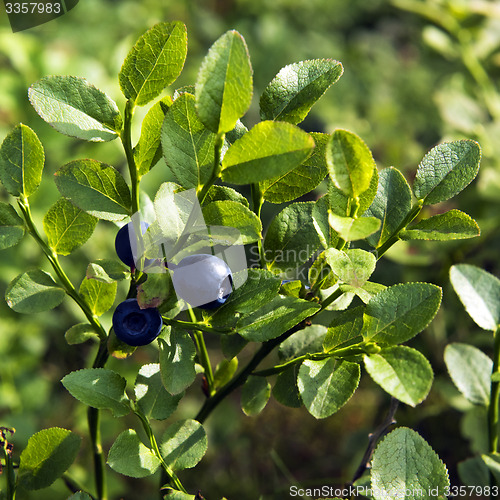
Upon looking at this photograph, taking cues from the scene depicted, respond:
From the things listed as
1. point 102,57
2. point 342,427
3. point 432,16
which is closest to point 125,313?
point 342,427

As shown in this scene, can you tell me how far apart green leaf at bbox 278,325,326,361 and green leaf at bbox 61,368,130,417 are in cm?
19

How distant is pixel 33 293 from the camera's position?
543mm

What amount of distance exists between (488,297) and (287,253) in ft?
1.03

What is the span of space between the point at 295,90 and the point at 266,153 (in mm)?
109

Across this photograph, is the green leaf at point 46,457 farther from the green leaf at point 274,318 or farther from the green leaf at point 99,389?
the green leaf at point 274,318

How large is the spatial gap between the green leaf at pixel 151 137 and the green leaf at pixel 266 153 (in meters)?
0.10

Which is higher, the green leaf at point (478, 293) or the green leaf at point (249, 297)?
the green leaf at point (249, 297)

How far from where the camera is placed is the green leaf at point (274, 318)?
467 millimetres

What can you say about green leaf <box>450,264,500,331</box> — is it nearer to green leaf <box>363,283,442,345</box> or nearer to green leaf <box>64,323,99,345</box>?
green leaf <box>363,283,442,345</box>

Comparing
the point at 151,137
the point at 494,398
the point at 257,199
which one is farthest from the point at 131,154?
the point at 494,398

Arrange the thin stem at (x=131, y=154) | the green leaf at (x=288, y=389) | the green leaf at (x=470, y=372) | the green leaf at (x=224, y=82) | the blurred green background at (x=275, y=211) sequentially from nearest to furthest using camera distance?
the green leaf at (x=224, y=82) → the thin stem at (x=131, y=154) → the green leaf at (x=288, y=389) → the green leaf at (x=470, y=372) → the blurred green background at (x=275, y=211)

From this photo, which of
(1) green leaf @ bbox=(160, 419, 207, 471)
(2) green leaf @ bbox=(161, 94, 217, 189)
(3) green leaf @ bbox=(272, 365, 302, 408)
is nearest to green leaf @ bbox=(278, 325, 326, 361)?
(3) green leaf @ bbox=(272, 365, 302, 408)

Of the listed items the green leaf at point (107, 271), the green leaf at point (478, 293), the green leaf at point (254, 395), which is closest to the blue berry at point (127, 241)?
the green leaf at point (107, 271)

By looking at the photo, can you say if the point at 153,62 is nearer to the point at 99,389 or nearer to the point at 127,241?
the point at 127,241
